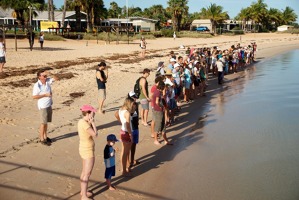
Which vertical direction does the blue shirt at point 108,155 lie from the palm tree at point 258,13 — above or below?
below

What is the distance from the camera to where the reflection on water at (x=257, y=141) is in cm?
668

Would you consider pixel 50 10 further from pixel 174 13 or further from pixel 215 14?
pixel 215 14

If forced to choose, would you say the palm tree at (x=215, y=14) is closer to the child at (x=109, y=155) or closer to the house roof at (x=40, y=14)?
the house roof at (x=40, y=14)

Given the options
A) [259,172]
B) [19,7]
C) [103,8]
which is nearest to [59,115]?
[259,172]

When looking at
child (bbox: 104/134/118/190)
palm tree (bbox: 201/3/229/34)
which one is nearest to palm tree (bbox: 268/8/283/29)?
palm tree (bbox: 201/3/229/34)

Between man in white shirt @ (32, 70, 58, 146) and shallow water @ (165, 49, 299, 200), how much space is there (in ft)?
10.1

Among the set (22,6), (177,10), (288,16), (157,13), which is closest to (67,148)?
(22,6)

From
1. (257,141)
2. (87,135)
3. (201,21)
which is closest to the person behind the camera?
(87,135)

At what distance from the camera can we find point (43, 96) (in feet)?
25.5

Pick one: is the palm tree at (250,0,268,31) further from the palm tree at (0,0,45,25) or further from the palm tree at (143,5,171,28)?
the palm tree at (0,0,45,25)

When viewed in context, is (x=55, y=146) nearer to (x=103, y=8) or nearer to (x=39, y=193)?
(x=39, y=193)

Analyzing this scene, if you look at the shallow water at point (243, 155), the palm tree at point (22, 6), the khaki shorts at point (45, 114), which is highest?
the palm tree at point (22, 6)

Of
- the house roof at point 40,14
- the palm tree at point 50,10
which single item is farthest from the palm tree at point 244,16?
the palm tree at point 50,10

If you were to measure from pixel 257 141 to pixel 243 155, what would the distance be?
4.23 feet
